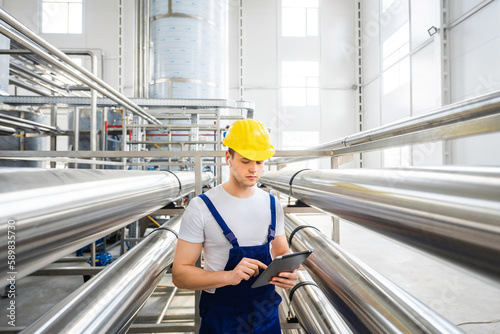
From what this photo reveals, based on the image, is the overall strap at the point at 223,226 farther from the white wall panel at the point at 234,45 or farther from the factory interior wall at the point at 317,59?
the white wall panel at the point at 234,45

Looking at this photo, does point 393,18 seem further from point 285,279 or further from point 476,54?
point 285,279

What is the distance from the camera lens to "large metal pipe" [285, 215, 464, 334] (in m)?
0.70

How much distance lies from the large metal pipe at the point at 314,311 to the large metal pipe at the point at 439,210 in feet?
1.75

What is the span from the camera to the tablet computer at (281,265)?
821 millimetres

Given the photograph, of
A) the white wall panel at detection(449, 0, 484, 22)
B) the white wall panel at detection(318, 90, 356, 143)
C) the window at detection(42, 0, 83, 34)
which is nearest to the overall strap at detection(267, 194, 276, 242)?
the white wall panel at detection(449, 0, 484, 22)

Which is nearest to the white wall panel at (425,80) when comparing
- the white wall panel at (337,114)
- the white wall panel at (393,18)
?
the white wall panel at (393,18)

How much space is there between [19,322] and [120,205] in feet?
8.15

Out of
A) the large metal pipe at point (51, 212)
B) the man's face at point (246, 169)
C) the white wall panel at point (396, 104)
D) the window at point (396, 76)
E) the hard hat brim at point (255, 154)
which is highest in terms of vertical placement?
the window at point (396, 76)

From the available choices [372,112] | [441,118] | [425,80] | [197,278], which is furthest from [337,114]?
[197,278]

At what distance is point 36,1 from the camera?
8492 mm

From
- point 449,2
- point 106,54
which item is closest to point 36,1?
point 106,54

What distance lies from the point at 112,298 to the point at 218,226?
394mm

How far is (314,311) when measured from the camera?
1.23m

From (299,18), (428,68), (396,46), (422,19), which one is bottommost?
(428,68)
